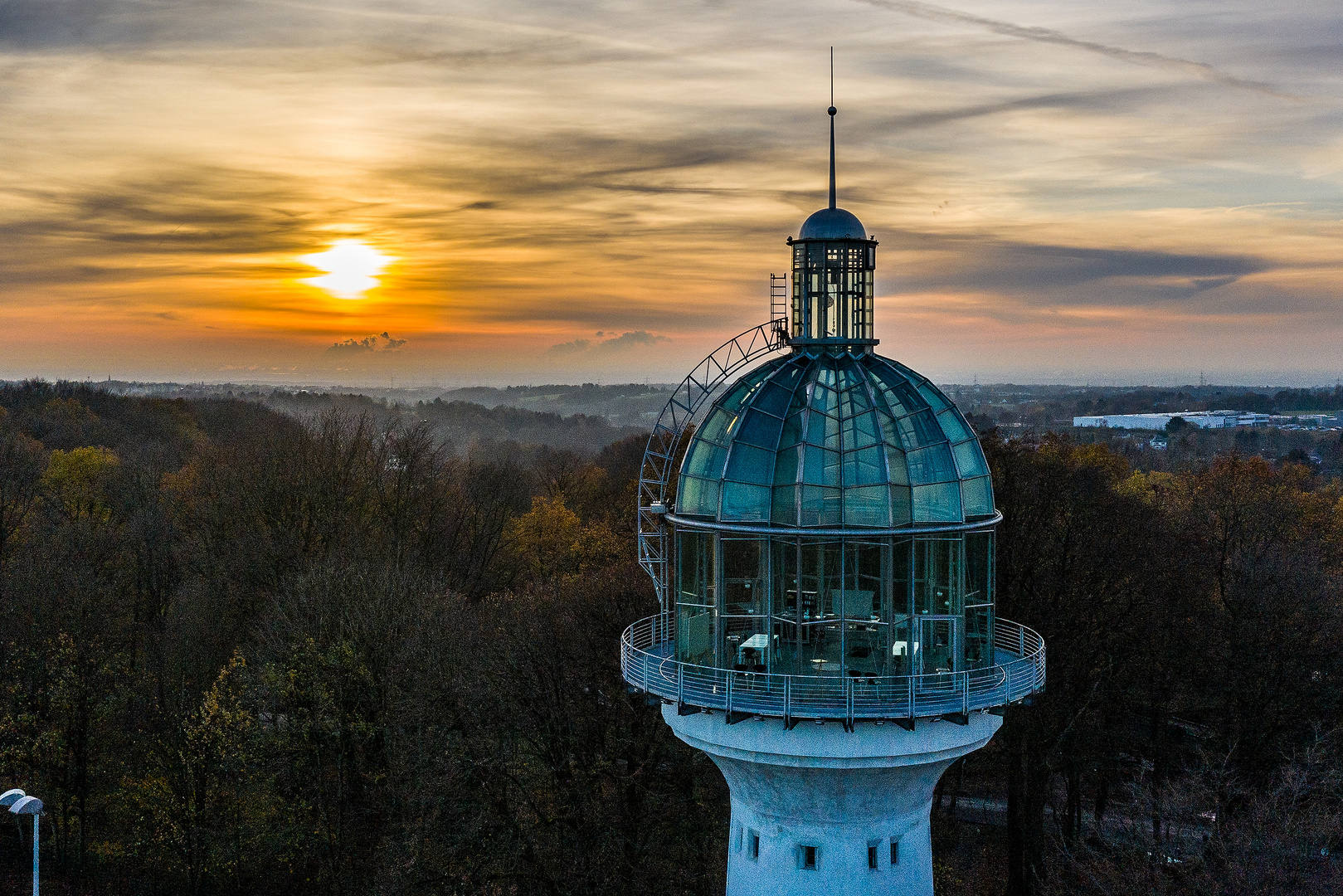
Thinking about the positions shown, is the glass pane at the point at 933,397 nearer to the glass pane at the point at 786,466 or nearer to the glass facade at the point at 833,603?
the glass facade at the point at 833,603

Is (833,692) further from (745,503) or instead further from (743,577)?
(745,503)

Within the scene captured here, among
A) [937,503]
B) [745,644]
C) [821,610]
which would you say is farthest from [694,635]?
[937,503]

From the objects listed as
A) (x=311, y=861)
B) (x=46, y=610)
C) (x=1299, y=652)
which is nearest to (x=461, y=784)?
(x=311, y=861)

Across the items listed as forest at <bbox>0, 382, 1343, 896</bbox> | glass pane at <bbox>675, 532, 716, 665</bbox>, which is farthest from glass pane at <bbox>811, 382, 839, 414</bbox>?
forest at <bbox>0, 382, 1343, 896</bbox>

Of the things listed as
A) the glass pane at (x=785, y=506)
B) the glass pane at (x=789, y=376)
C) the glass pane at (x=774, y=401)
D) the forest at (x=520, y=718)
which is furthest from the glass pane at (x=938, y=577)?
the forest at (x=520, y=718)

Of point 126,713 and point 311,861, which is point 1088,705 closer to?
point 311,861

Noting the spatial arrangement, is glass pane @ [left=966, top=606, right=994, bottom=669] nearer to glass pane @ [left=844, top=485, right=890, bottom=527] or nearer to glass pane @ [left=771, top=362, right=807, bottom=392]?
glass pane @ [left=844, top=485, right=890, bottom=527]
